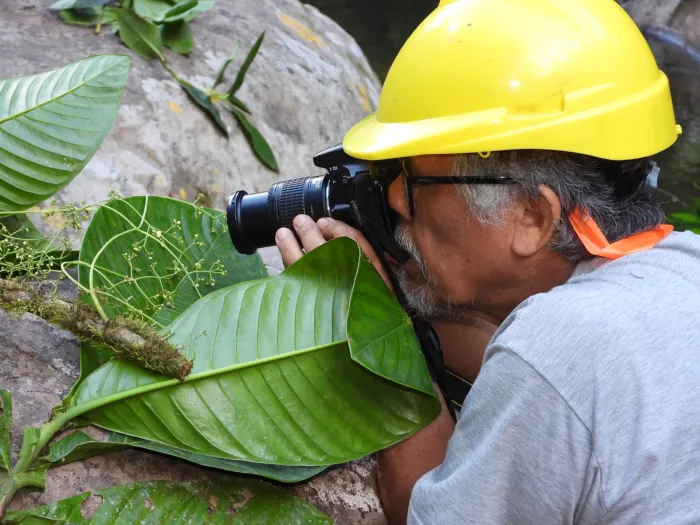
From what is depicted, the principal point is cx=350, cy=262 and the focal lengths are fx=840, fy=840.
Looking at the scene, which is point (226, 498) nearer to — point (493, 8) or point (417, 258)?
point (417, 258)

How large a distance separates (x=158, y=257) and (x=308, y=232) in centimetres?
32

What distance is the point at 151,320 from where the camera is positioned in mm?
1529

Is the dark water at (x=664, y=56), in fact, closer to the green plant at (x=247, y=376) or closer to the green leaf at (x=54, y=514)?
the green plant at (x=247, y=376)

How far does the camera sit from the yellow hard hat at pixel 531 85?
4.23ft

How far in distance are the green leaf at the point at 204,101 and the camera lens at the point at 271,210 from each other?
3.47 ft

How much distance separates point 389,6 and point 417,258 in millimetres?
6670

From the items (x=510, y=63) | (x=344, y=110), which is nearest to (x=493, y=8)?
(x=510, y=63)

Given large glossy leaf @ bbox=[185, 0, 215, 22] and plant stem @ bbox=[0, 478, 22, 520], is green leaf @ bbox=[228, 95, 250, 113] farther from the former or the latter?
plant stem @ bbox=[0, 478, 22, 520]

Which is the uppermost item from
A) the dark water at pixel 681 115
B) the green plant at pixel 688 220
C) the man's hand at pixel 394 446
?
the man's hand at pixel 394 446

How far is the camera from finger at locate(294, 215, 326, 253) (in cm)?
162

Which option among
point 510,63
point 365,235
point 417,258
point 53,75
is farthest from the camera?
point 53,75

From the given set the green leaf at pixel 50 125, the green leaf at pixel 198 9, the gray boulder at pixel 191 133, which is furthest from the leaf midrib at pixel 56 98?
the green leaf at pixel 198 9

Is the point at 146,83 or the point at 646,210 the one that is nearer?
the point at 646,210

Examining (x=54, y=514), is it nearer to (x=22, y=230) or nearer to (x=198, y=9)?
(x=22, y=230)
